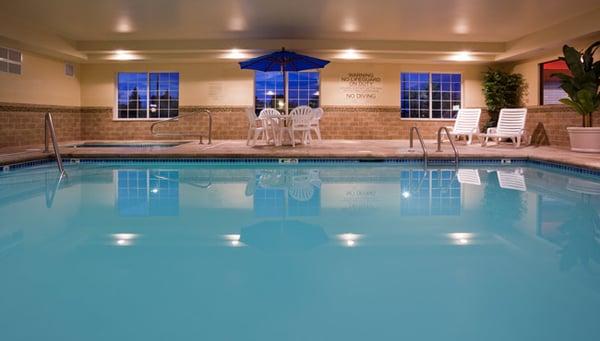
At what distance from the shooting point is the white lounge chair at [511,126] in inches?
409

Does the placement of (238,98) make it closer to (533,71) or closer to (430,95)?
(430,95)

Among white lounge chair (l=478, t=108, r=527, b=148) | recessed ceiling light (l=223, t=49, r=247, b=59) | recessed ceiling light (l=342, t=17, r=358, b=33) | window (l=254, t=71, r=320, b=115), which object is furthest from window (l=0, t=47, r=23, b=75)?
white lounge chair (l=478, t=108, r=527, b=148)

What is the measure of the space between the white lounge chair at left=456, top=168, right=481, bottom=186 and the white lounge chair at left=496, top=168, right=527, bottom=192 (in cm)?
30

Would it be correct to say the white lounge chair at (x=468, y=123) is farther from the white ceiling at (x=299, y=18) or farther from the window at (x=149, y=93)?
the window at (x=149, y=93)

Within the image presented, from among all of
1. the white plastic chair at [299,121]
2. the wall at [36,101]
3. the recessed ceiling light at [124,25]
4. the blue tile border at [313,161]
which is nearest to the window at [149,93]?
the wall at [36,101]

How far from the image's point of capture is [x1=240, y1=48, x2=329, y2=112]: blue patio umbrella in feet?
33.3

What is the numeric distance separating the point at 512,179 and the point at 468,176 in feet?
1.92

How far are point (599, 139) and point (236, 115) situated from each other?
28.3ft

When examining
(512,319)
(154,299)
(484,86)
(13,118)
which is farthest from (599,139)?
(13,118)

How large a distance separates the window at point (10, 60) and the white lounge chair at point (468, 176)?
30.1 ft

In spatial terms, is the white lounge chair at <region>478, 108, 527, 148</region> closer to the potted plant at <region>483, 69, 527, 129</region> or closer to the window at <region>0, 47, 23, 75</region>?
the potted plant at <region>483, 69, 527, 129</region>

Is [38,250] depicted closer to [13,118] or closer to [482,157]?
[482,157]

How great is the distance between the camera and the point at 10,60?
10.5m

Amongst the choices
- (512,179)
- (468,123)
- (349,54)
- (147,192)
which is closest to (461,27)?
(468,123)
